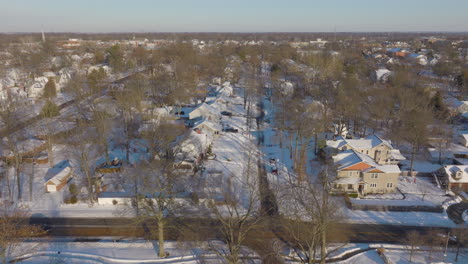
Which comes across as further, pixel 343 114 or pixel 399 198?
Result: pixel 343 114

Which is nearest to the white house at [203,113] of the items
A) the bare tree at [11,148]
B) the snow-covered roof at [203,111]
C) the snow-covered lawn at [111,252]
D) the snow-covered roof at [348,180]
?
the snow-covered roof at [203,111]

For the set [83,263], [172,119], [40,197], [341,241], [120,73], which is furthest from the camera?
[120,73]

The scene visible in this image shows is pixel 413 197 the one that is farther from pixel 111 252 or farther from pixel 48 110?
pixel 48 110

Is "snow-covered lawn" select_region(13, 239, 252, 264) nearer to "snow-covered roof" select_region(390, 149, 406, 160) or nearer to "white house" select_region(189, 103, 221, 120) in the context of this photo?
"snow-covered roof" select_region(390, 149, 406, 160)

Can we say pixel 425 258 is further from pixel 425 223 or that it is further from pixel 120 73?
pixel 120 73

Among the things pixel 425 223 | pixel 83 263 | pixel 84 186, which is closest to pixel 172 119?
pixel 84 186

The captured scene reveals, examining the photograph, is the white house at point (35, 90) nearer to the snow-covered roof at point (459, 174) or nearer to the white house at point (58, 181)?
the white house at point (58, 181)

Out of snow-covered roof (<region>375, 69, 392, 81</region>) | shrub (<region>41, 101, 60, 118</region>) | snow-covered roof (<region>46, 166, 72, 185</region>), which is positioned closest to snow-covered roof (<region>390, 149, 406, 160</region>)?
snow-covered roof (<region>46, 166, 72, 185</region>)

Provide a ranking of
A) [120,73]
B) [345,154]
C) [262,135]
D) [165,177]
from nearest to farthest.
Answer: [165,177] < [345,154] < [262,135] < [120,73]

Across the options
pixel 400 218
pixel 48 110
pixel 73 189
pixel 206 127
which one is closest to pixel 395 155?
pixel 400 218
